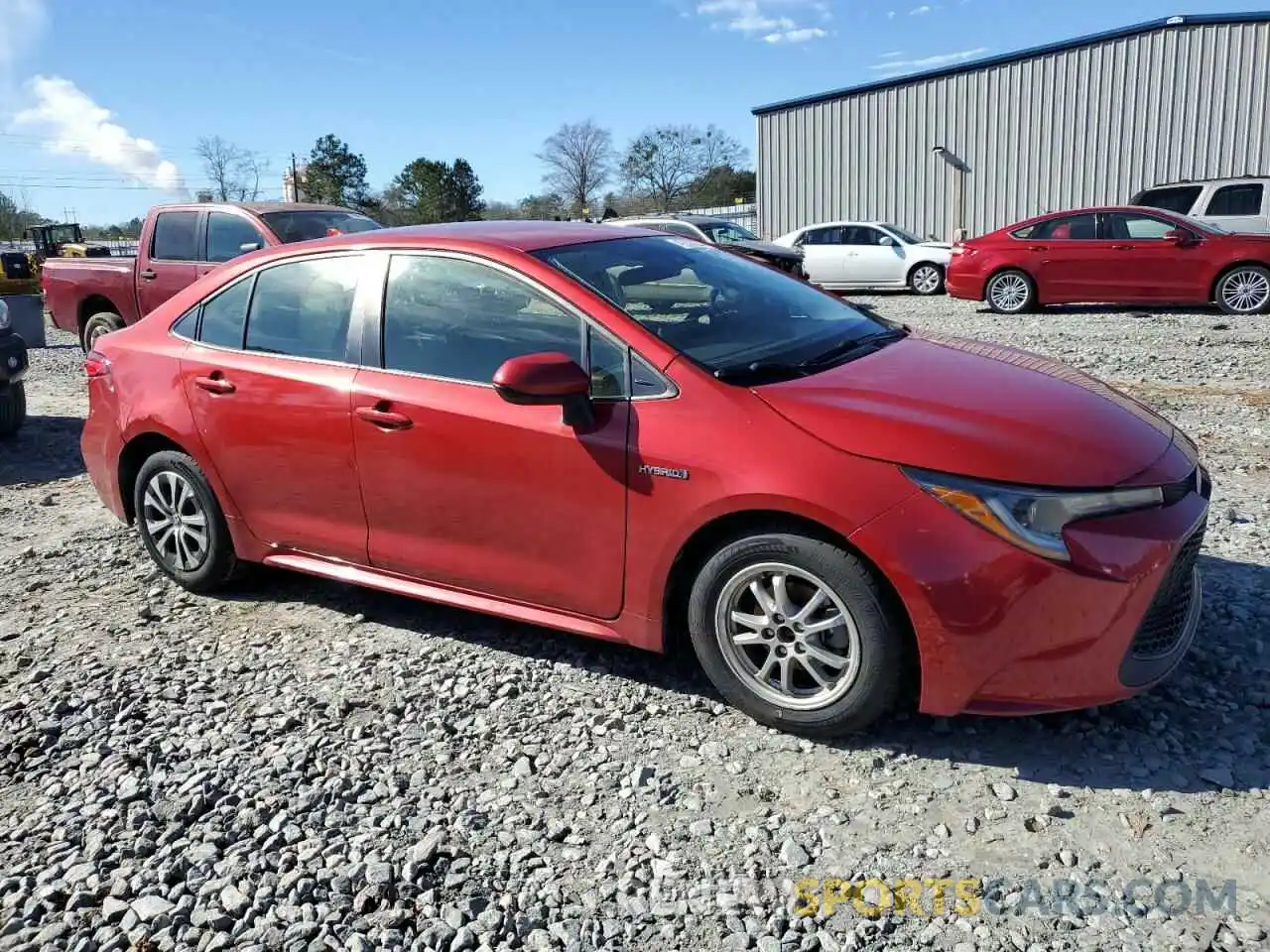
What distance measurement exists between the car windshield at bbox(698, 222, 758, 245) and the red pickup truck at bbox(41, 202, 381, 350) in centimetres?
863

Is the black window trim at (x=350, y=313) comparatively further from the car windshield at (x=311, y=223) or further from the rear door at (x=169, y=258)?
the rear door at (x=169, y=258)

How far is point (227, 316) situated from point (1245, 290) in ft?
Result: 44.2

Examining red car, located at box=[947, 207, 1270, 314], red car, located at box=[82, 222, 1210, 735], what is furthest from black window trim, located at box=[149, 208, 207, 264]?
red car, located at box=[947, 207, 1270, 314]

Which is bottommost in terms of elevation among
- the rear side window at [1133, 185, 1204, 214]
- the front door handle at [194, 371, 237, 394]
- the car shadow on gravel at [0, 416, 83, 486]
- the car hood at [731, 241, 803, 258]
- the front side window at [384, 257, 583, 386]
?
the car shadow on gravel at [0, 416, 83, 486]

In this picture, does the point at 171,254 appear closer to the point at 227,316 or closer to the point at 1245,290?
the point at 227,316

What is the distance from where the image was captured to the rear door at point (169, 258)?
36.4 ft

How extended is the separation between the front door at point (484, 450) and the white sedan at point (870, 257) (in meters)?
16.3

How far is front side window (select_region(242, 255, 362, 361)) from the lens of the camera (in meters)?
4.27

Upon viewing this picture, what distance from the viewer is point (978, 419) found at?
127 inches

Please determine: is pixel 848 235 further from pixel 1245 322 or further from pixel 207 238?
pixel 207 238

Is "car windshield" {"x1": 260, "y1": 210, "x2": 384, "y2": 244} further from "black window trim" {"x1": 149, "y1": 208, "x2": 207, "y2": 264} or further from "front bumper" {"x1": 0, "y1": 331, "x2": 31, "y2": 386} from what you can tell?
"front bumper" {"x1": 0, "y1": 331, "x2": 31, "y2": 386}

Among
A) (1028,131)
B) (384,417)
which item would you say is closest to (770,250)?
(1028,131)

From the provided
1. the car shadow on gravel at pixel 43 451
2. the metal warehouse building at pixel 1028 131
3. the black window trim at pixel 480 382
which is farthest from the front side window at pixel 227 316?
the metal warehouse building at pixel 1028 131

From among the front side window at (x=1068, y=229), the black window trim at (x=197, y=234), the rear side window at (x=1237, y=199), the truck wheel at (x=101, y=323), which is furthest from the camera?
the rear side window at (x=1237, y=199)
